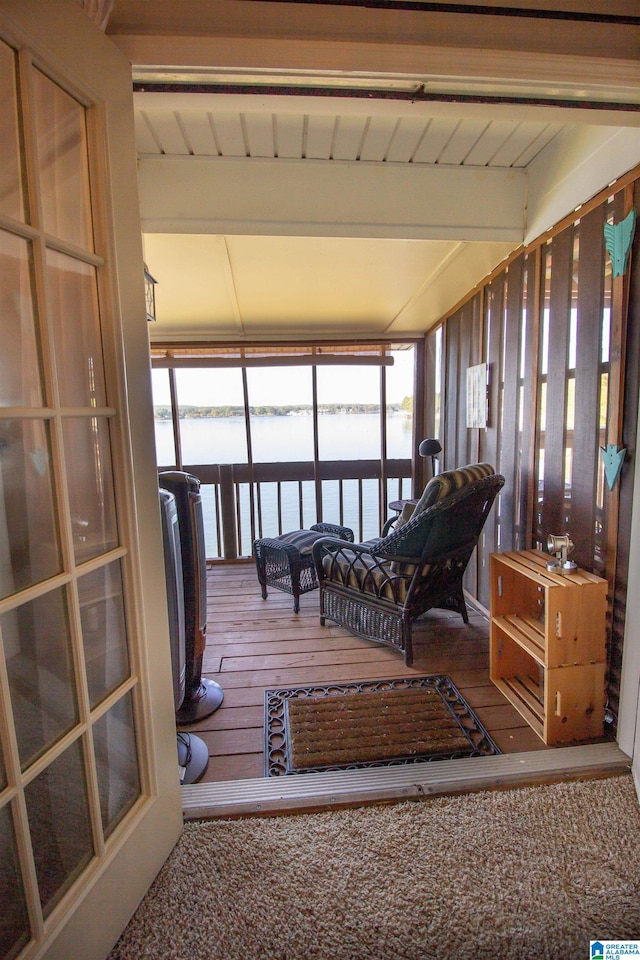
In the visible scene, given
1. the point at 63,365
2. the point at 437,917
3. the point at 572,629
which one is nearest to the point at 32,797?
the point at 63,365

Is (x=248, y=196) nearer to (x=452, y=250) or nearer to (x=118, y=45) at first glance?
(x=118, y=45)

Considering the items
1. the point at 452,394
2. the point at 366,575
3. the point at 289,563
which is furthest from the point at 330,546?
the point at 452,394

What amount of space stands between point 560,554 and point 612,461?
438mm

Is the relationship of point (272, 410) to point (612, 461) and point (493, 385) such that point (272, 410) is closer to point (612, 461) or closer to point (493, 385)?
point (493, 385)

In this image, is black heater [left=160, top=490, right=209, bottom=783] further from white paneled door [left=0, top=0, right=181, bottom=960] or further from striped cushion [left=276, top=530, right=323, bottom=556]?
striped cushion [left=276, top=530, right=323, bottom=556]

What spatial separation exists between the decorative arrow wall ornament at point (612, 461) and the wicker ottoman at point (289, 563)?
1981mm

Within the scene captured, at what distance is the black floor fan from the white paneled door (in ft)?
1.73

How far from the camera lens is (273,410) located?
454 cm

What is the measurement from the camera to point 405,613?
7.53 feet

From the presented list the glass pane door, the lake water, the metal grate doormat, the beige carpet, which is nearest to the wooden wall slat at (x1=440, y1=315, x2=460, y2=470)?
the lake water

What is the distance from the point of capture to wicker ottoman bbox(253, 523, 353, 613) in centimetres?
306

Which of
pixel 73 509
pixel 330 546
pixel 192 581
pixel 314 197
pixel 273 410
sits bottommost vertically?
pixel 330 546

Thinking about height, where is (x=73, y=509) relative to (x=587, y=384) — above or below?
below

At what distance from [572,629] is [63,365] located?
6.28 ft
